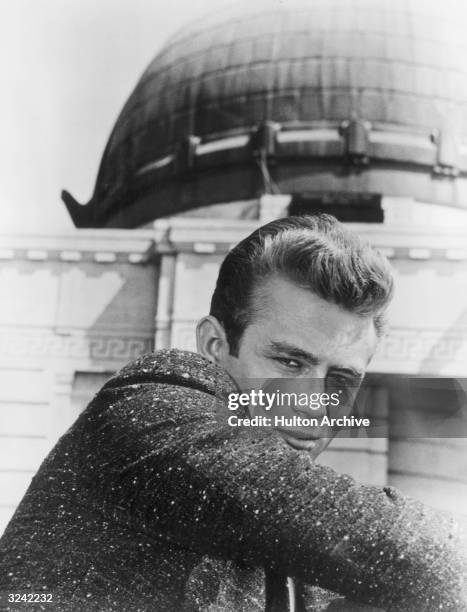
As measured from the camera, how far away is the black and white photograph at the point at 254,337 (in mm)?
493

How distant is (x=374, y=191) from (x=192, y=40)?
1675mm

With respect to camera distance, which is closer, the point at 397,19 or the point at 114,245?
the point at 114,245

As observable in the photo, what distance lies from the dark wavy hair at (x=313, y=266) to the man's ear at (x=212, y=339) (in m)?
0.02

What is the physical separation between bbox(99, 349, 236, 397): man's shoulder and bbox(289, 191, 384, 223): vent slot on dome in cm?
359

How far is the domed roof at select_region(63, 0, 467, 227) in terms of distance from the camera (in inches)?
180

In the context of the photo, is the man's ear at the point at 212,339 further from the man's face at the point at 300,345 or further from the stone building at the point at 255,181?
the stone building at the point at 255,181

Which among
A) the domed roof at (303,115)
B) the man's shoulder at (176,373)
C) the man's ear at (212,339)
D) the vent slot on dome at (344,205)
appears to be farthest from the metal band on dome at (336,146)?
the man's shoulder at (176,373)

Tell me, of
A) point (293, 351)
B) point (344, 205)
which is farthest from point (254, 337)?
point (344, 205)

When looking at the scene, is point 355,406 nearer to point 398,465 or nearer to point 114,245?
point 398,465

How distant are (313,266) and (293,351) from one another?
0.08m

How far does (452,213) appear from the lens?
4.39 m

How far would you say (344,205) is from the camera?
14.0 ft

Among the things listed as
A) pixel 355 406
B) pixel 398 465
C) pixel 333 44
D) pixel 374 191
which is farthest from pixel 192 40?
pixel 355 406

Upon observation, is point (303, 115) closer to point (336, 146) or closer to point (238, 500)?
point (336, 146)
